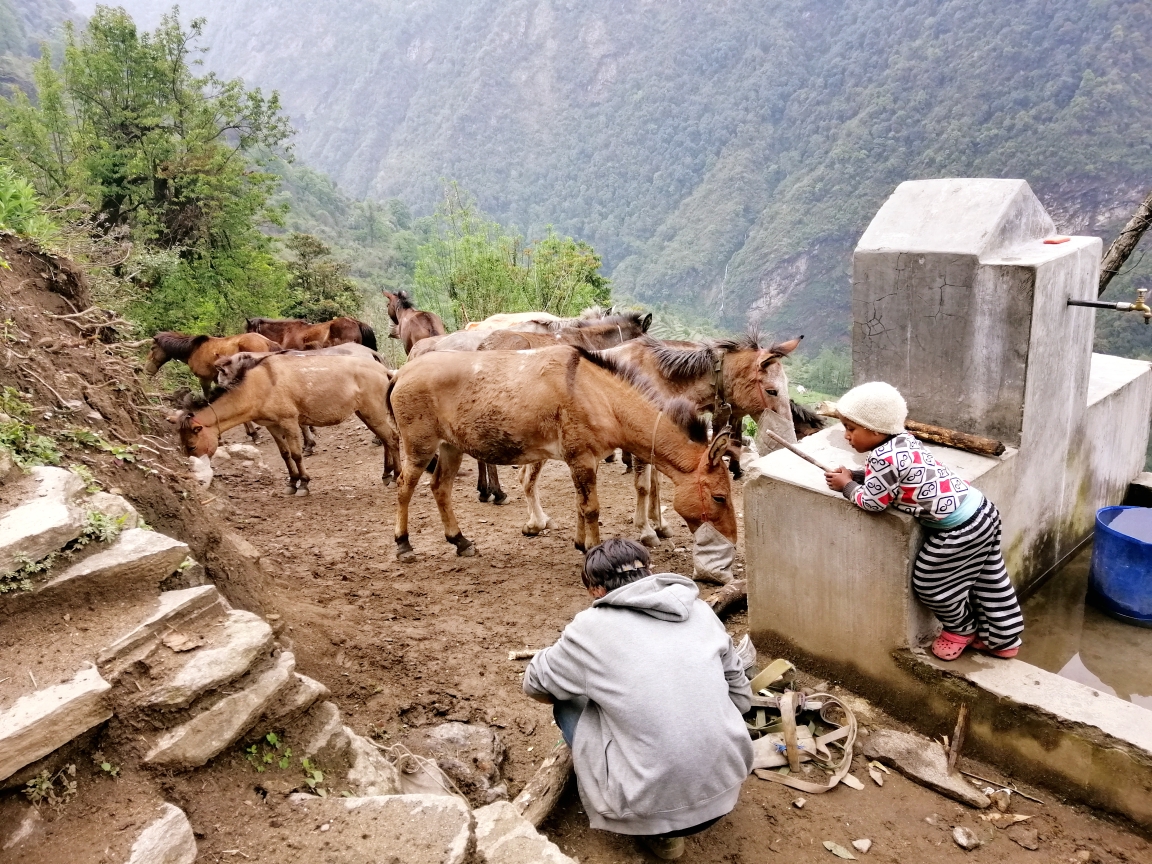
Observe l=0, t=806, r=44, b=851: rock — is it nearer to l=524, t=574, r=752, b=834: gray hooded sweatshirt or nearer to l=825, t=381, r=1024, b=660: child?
l=524, t=574, r=752, b=834: gray hooded sweatshirt

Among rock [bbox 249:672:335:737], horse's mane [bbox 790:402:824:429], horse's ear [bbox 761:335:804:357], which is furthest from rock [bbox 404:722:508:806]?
horse's mane [bbox 790:402:824:429]

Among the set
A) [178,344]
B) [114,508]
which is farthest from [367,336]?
[114,508]

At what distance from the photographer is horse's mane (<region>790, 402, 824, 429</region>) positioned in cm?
736

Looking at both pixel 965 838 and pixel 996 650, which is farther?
pixel 996 650

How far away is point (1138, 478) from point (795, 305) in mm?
49015

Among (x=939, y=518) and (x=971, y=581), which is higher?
(x=939, y=518)

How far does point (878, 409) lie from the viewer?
3395 mm

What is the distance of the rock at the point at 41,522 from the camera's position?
282 cm

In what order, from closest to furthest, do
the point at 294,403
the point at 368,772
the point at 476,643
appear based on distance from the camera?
the point at 368,772, the point at 476,643, the point at 294,403

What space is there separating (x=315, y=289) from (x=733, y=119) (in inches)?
2448

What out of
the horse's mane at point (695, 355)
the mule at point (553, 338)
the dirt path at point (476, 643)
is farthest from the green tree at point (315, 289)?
the horse's mane at point (695, 355)

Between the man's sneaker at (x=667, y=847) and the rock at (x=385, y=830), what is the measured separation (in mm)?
860

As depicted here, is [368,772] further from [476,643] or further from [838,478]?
[838,478]

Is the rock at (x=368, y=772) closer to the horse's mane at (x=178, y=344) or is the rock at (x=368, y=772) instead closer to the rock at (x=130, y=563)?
the rock at (x=130, y=563)
